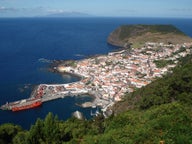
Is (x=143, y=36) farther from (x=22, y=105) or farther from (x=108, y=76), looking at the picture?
(x=22, y=105)

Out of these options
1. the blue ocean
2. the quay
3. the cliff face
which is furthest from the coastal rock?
the cliff face

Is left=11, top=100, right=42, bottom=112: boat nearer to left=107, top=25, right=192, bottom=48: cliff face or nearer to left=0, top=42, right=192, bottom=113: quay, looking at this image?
left=0, top=42, right=192, bottom=113: quay

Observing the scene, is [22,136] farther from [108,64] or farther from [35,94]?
[108,64]

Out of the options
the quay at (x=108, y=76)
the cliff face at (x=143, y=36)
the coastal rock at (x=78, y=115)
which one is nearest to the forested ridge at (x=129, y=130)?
the coastal rock at (x=78, y=115)

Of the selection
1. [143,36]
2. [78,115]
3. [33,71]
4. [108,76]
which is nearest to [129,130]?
[78,115]

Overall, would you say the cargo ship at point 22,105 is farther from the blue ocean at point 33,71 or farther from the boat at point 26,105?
the blue ocean at point 33,71

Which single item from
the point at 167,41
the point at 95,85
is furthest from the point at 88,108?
the point at 167,41
